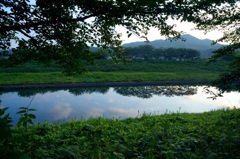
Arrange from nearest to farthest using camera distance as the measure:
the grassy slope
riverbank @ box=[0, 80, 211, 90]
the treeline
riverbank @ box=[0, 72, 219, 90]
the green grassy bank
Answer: the green grassy bank, riverbank @ box=[0, 80, 211, 90], riverbank @ box=[0, 72, 219, 90], the grassy slope, the treeline

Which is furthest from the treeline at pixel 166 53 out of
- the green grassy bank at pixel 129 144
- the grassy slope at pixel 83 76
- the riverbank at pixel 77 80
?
the green grassy bank at pixel 129 144

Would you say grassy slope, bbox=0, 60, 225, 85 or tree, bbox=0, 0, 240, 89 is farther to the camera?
grassy slope, bbox=0, 60, 225, 85

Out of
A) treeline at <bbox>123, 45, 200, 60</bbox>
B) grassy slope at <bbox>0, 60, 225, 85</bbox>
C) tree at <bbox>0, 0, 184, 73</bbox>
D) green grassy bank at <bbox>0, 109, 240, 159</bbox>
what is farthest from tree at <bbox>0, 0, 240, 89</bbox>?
treeline at <bbox>123, 45, 200, 60</bbox>

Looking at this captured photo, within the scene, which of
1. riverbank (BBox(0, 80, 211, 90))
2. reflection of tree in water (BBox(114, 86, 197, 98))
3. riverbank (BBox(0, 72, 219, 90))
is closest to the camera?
reflection of tree in water (BBox(114, 86, 197, 98))

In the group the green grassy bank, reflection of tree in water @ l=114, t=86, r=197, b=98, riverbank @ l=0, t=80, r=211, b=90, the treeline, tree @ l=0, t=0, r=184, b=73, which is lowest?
reflection of tree in water @ l=114, t=86, r=197, b=98

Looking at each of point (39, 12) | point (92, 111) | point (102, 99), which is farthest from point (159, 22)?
point (102, 99)

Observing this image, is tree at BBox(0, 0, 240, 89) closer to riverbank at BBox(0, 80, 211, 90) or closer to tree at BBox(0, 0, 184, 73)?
tree at BBox(0, 0, 184, 73)

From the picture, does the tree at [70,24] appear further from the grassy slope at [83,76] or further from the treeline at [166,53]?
the treeline at [166,53]

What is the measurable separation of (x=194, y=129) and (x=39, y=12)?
25.9ft

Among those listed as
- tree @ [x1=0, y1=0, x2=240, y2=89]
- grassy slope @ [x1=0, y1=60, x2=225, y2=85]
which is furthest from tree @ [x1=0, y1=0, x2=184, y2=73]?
grassy slope @ [x1=0, y1=60, x2=225, y2=85]

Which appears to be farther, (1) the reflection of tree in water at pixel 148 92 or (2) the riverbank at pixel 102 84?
(2) the riverbank at pixel 102 84

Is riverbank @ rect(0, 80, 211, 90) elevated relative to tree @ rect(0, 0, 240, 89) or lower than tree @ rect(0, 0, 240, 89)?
lower

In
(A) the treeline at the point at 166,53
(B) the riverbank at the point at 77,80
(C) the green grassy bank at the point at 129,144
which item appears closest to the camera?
(C) the green grassy bank at the point at 129,144

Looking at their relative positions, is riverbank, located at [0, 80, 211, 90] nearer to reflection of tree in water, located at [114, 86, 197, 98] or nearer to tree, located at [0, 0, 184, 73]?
reflection of tree in water, located at [114, 86, 197, 98]
